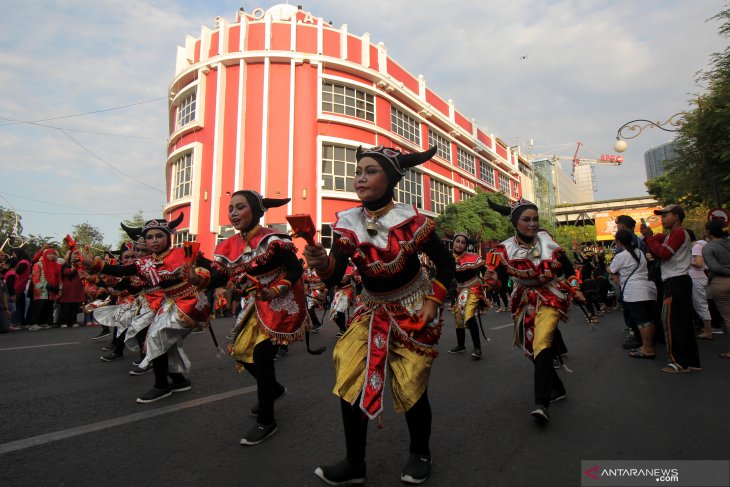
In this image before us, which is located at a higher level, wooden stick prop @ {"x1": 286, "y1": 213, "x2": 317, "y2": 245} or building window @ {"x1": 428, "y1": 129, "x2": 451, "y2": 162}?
building window @ {"x1": 428, "y1": 129, "x2": 451, "y2": 162}

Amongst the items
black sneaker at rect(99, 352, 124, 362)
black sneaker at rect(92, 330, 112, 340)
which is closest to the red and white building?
black sneaker at rect(92, 330, 112, 340)

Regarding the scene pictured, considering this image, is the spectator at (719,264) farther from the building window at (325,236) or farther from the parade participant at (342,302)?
the building window at (325,236)

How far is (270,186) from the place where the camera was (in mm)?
23359

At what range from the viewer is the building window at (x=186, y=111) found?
2592cm

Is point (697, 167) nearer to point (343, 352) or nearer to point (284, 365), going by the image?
point (284, 365)

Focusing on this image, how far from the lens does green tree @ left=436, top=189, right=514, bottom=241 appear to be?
2845 centimetres

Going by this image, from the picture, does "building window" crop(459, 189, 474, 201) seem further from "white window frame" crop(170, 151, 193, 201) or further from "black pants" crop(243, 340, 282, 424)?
"black pants" crop(243, 340, 282, 424)

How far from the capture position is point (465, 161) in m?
40.5

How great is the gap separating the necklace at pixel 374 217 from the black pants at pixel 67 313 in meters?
11.8

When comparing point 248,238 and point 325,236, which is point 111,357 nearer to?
point 248,238

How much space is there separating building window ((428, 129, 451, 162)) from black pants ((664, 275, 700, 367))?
29544mm

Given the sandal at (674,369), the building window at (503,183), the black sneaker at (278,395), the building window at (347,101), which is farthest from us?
the building window at (503,183)

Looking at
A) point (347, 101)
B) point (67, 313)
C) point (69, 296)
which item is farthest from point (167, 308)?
point (347, 101)

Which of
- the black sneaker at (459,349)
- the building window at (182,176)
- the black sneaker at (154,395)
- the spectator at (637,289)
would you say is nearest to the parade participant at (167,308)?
the black sneaker at (154,395)
